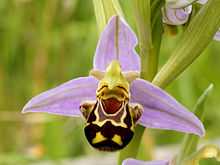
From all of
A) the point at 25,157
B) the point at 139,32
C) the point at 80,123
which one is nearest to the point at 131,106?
the point at 139,32

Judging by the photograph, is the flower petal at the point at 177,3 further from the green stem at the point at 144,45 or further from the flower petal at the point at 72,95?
the flower petal at the point at 72,95

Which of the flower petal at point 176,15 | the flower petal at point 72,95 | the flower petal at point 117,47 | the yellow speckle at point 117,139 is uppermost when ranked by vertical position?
the flower petal at point 176,15

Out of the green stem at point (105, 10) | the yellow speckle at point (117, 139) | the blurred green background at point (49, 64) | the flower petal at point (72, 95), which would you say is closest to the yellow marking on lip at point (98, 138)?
the yellow speckle at point (117, 139)

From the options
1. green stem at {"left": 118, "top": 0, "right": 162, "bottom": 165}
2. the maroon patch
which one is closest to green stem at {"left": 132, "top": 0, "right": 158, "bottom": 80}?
green stem at {"left": 118, "top": 0, "right": 162, "bottom": 165}

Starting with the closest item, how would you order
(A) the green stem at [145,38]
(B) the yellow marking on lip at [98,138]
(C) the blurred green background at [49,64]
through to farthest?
(B) the yellow marking on lip at [98,138]
(A) the green stem at [145,38]
(C) the blurred green background at [49,64]

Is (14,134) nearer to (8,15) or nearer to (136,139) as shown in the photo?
(8,15)

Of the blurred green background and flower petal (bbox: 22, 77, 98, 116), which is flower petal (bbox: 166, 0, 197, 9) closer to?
flower petal (bbox: 22, 77, 98, 116)
